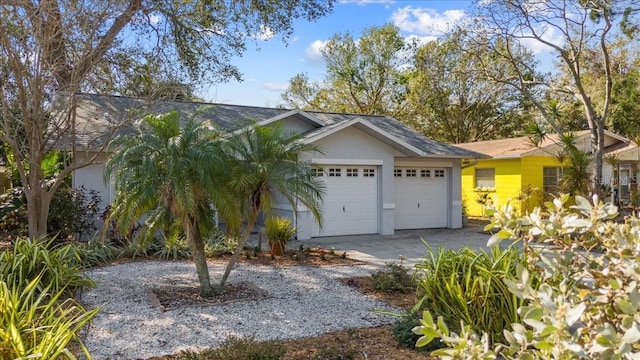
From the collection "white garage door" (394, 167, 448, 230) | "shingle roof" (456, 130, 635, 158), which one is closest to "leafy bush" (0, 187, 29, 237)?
"white garage door" (394, 167, 448, 230)

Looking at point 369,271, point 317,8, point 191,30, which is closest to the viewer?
point 369,271

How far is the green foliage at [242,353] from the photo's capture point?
449cm

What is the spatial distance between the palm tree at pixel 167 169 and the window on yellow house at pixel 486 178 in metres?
17.5

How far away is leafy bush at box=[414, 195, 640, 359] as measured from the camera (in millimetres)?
2002

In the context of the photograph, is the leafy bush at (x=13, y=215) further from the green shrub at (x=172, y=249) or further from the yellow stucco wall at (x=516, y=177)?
the yellow stucco wall at (x=516, y=177)

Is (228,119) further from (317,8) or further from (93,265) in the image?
(93,265)

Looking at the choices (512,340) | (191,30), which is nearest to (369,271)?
(512,340)

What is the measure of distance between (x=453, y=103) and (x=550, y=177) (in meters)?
11.4

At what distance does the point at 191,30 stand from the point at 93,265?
373 inches

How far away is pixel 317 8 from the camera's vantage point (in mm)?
17594

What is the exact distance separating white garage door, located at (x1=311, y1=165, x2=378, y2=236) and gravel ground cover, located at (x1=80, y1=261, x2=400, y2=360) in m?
5.20

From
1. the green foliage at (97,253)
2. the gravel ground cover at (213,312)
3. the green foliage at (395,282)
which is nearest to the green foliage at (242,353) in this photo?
the gravel ground cover at (213,312)

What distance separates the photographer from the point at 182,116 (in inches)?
631

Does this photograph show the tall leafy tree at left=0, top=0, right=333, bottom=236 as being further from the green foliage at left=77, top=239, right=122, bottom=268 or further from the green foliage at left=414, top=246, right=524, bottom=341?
the green foliage at left=414, top=246, right=524, bottom=341
